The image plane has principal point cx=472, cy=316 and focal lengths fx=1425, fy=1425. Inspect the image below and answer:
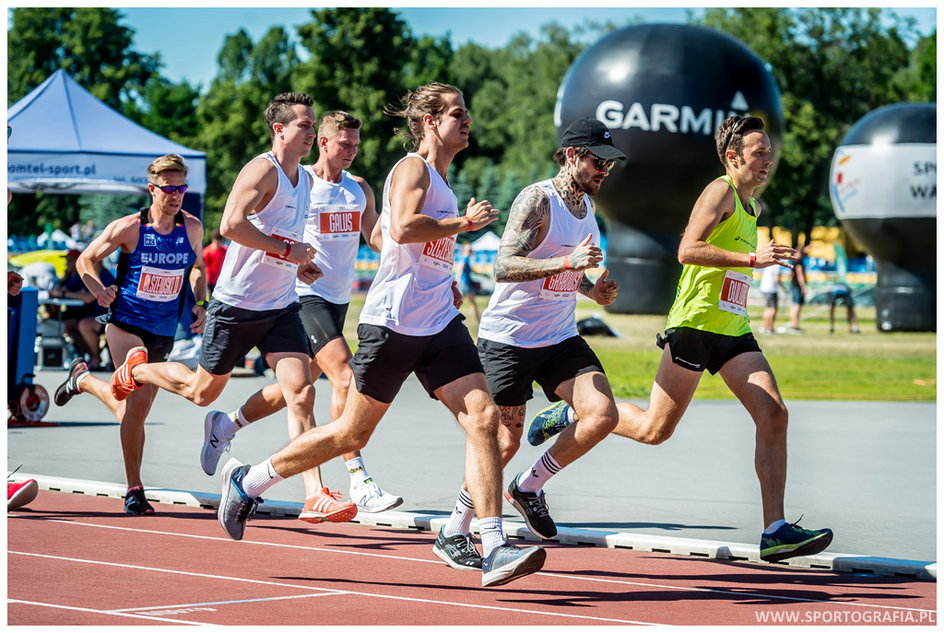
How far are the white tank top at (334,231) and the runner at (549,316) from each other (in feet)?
5.79

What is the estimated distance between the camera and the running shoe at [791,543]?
22.7 ft

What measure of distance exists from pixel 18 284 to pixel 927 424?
988 cm

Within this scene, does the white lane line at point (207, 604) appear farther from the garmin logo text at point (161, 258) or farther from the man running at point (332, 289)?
the garmin logo text at point (161, 258)

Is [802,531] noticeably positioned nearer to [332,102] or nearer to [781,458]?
[781,458]

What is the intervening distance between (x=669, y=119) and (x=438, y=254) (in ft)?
89.5

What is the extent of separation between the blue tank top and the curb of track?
1071 mm

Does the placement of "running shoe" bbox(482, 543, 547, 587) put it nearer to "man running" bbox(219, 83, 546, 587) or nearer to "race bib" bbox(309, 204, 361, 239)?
"man running" bbox(219, 83, 546, 587)

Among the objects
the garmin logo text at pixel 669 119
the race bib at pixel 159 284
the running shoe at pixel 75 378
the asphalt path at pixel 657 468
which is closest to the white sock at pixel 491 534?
the asphalt path at pixel 657 468

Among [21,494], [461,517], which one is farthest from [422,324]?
[21,494]

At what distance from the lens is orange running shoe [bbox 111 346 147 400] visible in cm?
841

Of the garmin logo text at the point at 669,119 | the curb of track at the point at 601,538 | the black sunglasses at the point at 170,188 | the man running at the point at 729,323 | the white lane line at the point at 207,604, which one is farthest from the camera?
the garmin logo text at the point at 669,119

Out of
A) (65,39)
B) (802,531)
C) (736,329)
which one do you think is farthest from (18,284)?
(65,39)

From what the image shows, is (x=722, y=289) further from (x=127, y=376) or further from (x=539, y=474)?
(x=127, y=376)

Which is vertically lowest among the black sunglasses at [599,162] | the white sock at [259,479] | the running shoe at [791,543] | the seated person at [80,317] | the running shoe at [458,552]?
the seated person at [80,317]
